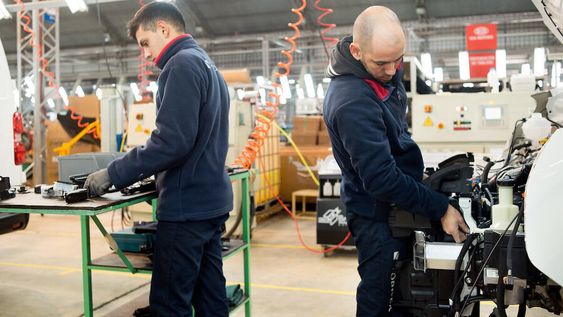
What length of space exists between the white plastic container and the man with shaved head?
125cm

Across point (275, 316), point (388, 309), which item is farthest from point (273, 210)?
point (388, 309)

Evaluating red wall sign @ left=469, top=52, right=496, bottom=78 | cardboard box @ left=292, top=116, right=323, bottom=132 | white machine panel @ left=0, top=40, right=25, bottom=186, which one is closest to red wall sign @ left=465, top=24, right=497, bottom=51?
red wall sign @ left=469, top=52, right=496, bottom=78

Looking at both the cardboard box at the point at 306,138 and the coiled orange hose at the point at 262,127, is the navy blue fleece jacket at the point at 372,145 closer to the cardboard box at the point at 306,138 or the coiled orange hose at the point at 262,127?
the coiled orange hose at the point at 262,127

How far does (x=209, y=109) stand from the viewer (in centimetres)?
229

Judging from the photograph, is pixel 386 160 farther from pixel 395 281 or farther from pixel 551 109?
pixel 551 109

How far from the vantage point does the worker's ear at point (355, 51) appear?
2.00 m

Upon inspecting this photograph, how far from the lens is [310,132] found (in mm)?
8148

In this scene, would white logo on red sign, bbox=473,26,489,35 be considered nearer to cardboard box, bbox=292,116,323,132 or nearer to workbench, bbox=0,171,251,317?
cardboard box, bbox=292,116,323,132

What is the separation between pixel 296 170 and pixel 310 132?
31.3 inches

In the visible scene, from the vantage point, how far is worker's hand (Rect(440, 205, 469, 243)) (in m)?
1.95

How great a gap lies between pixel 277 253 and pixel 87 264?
2927 millimetres

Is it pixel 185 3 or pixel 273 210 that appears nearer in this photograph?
pixel 273 210

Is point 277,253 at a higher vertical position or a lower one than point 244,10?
lower

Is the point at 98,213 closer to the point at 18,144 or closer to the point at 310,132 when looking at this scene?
the point at 18,144
